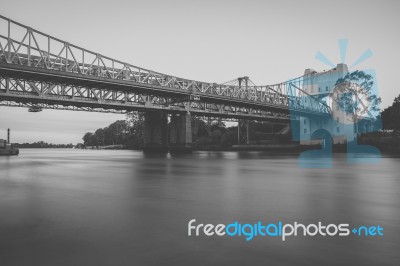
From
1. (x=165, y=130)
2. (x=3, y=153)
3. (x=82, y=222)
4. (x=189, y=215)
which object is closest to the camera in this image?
(x=82, y=222)

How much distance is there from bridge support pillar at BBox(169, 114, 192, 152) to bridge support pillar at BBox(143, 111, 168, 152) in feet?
8.26

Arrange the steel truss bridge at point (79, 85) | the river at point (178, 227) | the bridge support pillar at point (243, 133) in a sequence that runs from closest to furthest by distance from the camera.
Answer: the river at point (178, 227) < the steel truss bridge at point (79, 85) < the bridge support pillar at point (243, 133)

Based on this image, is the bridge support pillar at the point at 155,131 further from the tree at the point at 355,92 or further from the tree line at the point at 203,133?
the tree at the point at 355,92

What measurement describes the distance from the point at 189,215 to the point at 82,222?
5.64 feet

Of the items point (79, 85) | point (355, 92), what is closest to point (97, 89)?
point (79, 85)

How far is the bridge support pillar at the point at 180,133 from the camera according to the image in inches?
2498

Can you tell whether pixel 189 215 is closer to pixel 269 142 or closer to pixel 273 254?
pixel 273 254

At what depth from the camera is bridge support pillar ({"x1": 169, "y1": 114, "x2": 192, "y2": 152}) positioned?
63.4 meters

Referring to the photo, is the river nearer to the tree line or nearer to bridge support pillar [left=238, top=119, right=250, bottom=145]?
the tree line

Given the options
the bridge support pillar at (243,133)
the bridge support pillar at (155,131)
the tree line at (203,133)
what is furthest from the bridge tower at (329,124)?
the bridge support pillar at (155,131)

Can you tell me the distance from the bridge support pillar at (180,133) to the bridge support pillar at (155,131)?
252 centimetres

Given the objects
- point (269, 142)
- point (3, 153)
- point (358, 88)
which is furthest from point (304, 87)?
point (3, 153)

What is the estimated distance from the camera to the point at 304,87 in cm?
13388

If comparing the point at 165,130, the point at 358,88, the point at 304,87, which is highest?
the point at 304,87
